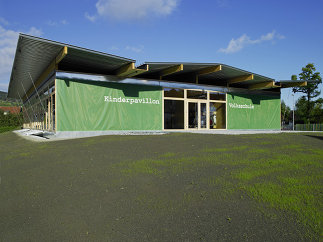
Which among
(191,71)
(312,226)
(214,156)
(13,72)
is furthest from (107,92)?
(312,226)

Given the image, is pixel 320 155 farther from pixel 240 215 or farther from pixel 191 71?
pixel 191 71

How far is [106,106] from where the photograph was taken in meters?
13.6

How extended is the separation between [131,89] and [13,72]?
8.31 meters

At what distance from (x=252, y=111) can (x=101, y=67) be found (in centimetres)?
1196

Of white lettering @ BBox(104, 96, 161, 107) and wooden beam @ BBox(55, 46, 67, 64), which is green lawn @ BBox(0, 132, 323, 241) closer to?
wooden beam @ BBox(55, 46, 67, 64)

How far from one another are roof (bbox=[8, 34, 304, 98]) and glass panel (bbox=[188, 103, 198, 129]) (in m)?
1.76

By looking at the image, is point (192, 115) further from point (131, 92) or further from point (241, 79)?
point (131, 92)

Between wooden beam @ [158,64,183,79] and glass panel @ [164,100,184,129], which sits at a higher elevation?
wooden beam @ [158,64,183,79]

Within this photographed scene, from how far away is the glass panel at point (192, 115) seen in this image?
54.3ft

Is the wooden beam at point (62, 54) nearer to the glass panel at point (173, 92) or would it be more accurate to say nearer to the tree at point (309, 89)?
the glass panel at point (173, 92)

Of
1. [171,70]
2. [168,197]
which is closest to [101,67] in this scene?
[171,70]

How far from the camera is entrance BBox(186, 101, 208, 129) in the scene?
651 inches

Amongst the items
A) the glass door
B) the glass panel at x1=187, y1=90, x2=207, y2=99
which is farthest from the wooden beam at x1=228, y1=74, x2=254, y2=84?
the glass door

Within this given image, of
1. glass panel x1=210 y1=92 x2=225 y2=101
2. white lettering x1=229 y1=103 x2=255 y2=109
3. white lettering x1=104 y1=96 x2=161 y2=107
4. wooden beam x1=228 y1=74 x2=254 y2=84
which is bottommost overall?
white lettering x1=229 y1=103 x2=255 y2=109
